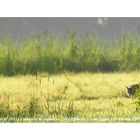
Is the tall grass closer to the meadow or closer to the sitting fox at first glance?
the meadow

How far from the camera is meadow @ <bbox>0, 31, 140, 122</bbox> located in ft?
21.9

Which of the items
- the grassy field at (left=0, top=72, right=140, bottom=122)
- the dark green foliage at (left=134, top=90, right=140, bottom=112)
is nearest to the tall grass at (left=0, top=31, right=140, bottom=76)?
the grassy field at (left=0, top=72, right=140, bottom=122)

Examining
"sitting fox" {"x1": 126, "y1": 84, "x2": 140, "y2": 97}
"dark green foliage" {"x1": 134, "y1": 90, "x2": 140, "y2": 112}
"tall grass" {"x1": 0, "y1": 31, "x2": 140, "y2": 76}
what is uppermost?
"tall grass" {"x1": 0, "y1": 31, "x2": 140, "y2": 76}

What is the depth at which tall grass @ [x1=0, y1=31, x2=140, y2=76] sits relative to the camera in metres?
6.79

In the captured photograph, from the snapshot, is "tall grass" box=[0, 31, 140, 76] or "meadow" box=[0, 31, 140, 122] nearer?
"meadow" box=[0, 31, 140, 122]

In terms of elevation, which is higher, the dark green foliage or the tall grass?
the tall grass

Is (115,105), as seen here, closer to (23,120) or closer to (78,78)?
(78,78)

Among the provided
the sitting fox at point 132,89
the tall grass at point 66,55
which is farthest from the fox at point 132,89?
the tall grass at point 66,55

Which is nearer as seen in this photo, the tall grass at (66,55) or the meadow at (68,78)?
the meadow at (68,78)

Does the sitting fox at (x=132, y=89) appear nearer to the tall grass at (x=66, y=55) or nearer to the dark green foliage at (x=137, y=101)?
the dark green foliage at (x=137, y=101)

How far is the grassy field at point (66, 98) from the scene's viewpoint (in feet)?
21.8

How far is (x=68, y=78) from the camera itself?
22.2ft
